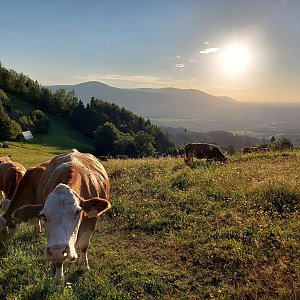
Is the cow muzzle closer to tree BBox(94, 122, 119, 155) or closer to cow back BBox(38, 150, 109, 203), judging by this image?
cow back BBox(38, 150, 109, 203)

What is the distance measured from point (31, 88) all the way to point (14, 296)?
315 feet

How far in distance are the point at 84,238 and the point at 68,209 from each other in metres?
2.02

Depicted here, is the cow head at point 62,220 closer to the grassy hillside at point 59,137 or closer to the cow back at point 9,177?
the cow back at point 9,177

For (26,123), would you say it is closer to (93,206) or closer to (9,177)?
(9,177)

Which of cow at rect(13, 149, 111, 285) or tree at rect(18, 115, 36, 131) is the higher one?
cow at rect(13, 149, 111, 285)

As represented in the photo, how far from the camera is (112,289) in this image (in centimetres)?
638

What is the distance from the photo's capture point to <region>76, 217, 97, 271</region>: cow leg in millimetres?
6933

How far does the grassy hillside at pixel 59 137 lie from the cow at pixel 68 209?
63.2 meters

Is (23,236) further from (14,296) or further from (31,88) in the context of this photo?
(31,88)

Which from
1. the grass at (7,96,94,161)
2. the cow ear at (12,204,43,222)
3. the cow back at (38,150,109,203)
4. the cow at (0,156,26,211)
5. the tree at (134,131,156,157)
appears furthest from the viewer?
the tree at (134,131,156,157)

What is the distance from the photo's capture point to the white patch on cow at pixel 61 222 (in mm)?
4980

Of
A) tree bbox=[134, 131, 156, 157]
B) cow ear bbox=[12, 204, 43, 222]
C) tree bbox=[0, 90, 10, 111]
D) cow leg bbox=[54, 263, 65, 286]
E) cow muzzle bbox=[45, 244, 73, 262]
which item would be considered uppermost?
tree bbox=[0, 90, 10, 111]

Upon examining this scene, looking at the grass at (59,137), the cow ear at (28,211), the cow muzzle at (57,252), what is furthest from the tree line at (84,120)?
the cow muzzle at (57,252)

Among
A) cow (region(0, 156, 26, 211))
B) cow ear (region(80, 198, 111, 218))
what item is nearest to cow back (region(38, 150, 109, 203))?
cow ear (region(80, 198, 111, 218))
